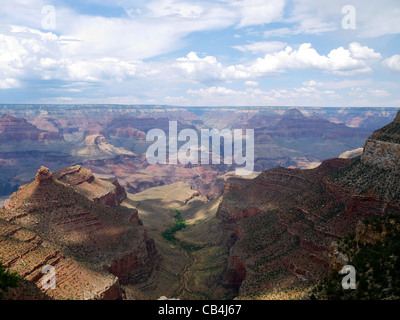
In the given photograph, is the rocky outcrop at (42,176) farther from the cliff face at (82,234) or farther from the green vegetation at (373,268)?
the green vegetation at (373,268)

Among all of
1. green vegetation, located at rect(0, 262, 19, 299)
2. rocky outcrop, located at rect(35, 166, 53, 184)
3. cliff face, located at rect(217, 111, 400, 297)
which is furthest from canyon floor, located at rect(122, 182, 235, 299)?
rocky outcrop, located at rect(35, 166, 53, 184)

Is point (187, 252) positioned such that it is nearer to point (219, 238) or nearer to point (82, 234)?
point (219, 238)

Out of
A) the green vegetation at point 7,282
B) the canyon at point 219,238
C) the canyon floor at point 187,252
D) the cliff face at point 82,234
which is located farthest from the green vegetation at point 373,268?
the canyon floor at point 187,252

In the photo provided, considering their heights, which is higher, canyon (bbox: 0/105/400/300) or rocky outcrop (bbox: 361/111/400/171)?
rocky outcrop (bbox: 361/111/400/171)

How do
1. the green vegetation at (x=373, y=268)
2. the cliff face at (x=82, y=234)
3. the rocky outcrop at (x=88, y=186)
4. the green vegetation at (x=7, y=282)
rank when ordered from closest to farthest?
the green vegetation at (x=373, y=268) < the green vegetation at (x=7, y=282) < the cliff face at (x=82, y=234) < the rocky outcrop at (x=88, y=186)

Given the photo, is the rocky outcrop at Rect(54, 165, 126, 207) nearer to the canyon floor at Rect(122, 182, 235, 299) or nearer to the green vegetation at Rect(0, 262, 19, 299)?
the canyon floor at Rect(122, 182, 235, 299)

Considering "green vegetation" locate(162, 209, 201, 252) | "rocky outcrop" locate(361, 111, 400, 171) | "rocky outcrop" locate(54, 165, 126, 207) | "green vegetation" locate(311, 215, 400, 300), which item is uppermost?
"rocky outcrop" locate(361, 111, 400, 171)

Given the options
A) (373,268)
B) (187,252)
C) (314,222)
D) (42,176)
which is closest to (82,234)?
(42,176)

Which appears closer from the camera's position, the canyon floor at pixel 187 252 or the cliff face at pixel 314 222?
the cliff face at pixel 314 222
